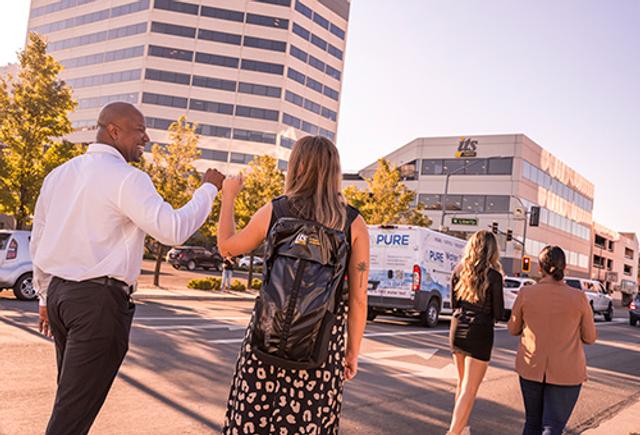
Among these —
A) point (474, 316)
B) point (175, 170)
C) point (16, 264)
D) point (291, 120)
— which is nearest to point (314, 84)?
point (291, 120)

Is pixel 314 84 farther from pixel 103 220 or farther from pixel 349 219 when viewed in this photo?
pixel 103 220

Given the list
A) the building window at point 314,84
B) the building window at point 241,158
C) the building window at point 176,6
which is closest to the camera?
the building window at point 176,6

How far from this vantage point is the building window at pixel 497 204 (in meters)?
58.6

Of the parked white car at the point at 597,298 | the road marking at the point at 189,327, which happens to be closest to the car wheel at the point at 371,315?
the road marking at the point at 189,327

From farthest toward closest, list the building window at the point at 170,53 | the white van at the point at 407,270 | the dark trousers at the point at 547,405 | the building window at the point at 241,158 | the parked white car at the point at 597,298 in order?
the building window at the point at 241,158
the building window at the point at 170,53
the parked white car at the point at 597,298
the white van at the point at 407,270
the dark trousers at the point at 547,405

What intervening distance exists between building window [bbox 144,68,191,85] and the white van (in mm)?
57738

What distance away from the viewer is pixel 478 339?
209 inches

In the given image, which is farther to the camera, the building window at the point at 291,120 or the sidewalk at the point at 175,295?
the building window at the point at 291,120

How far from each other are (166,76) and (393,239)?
58975 millimetres

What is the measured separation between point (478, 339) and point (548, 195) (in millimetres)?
64597

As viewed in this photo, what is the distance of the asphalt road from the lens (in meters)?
5.46

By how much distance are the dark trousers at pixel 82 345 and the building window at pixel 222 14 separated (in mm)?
72064

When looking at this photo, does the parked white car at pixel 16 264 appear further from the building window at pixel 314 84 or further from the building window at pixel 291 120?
the building window at pixel 314 84

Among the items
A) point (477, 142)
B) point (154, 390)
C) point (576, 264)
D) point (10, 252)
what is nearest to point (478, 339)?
point (154, 390)
